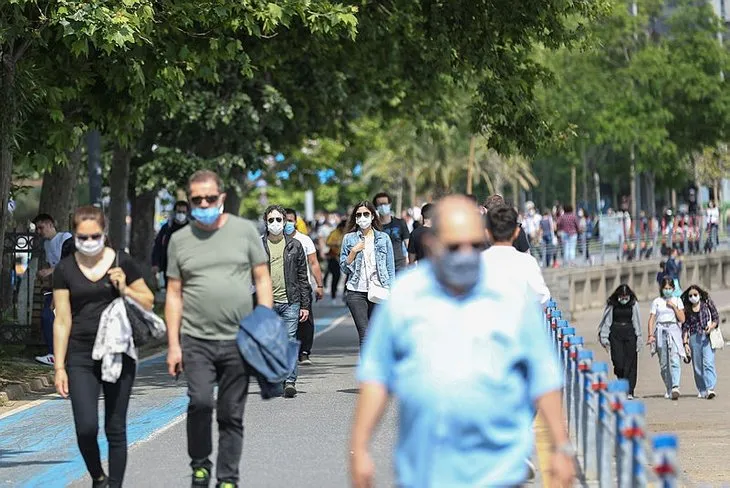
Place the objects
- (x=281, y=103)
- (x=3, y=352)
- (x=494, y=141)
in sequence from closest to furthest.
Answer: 1. (x=3, y=352)
2. (x=494, y=141)
3. (x=281, y=103)

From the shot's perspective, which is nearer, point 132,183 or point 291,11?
point 291,11

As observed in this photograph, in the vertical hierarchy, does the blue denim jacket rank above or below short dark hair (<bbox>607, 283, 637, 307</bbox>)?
above

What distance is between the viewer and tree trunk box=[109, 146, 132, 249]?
3120 cm

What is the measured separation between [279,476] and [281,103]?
840 inches

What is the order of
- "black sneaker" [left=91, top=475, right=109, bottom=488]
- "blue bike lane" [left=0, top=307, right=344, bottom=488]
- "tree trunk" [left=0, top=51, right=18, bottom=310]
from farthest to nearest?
"tree trunk" [left=0, top=51, right=18, bottom=310]
"blue bike lane" [left=0, top=307, right=344, bottom=488]
"black sneaker" [left=91, top=475, right=109, bottom=488]

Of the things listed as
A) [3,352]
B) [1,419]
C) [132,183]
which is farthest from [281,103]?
[1,419]

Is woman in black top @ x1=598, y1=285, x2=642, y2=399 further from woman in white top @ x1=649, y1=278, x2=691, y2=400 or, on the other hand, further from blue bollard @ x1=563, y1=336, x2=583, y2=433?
blue bollard @ x1=563, y1=336, x2=583, y2=433

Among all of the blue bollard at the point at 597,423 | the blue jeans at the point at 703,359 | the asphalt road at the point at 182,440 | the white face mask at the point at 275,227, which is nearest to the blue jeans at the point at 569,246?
the blue jeans at the point at 703,359

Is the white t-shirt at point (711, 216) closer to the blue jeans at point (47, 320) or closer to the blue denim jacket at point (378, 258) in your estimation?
the blue jeans at point (47, 320)

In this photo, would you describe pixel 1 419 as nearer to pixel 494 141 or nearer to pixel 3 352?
pixel 3 352

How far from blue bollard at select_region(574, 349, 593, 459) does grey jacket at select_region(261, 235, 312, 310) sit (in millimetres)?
4469

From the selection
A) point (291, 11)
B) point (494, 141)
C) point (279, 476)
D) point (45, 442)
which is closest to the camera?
point (279, 476)

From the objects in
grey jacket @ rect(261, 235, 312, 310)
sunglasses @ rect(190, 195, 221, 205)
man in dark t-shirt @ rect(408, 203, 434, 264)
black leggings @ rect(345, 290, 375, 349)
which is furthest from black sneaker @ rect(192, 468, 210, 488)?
man in dark t-shirt @ rect(408, 203, 434, 264)

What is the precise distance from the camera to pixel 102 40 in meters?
15.8
